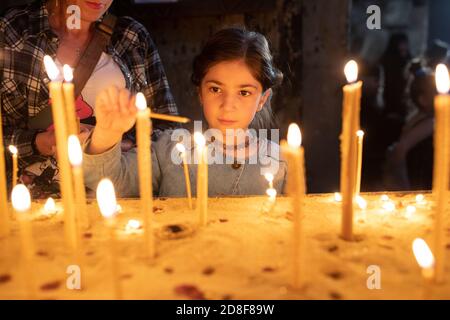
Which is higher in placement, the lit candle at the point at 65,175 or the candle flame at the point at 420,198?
the lit candle at the point at 65,175

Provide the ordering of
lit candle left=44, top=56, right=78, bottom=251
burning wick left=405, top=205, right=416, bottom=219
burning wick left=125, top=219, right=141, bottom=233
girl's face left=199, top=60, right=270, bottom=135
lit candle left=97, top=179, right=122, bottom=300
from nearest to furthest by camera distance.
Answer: lit candle left=97, top=179, right=122, bottom=300, lit candle left=44, top=56, right=78, bottom=251, burning wick left=125, top=219, right=141, bottom=233, burning wick left=405, top=205, right=416, bottom=219, girl's face left=199, top=60, right=270, bottom=135

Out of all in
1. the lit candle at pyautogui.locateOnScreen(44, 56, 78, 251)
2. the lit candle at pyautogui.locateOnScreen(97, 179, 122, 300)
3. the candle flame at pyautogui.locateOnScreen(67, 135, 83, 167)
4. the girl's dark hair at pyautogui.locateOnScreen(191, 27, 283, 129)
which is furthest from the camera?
the girl's dark hair at pyautogui.locateOnScreen(191, 27, 283, 129)

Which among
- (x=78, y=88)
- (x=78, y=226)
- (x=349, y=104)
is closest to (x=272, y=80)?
(x=78, y=88)

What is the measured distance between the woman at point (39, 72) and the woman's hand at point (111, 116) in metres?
0.57

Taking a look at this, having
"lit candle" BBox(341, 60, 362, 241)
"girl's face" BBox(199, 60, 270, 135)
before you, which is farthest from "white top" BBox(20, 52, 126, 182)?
"lit candle" BBox(341, 60, 362, 241)

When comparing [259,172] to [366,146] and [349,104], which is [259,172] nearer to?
[349,104]

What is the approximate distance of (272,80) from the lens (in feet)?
8.89

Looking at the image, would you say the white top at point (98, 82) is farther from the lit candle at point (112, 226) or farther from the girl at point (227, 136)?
the lit candle at point (112, 226)

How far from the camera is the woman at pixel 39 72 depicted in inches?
106

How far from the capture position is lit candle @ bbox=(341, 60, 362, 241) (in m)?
1.38

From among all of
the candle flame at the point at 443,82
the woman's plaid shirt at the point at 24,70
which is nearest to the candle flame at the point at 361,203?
the candle flame at the point at 443,82

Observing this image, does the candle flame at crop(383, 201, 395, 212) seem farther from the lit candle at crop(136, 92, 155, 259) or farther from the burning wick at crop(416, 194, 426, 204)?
the lit candle at crop(136, 92, 155, 259)

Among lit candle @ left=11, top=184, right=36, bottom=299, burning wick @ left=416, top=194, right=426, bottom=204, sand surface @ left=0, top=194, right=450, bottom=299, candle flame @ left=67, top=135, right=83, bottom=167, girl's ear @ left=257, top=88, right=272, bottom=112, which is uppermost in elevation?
girl's ear @ left=257, top=88, right=272, bottom=112

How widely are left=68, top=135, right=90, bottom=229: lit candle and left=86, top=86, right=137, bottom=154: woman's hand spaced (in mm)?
370
